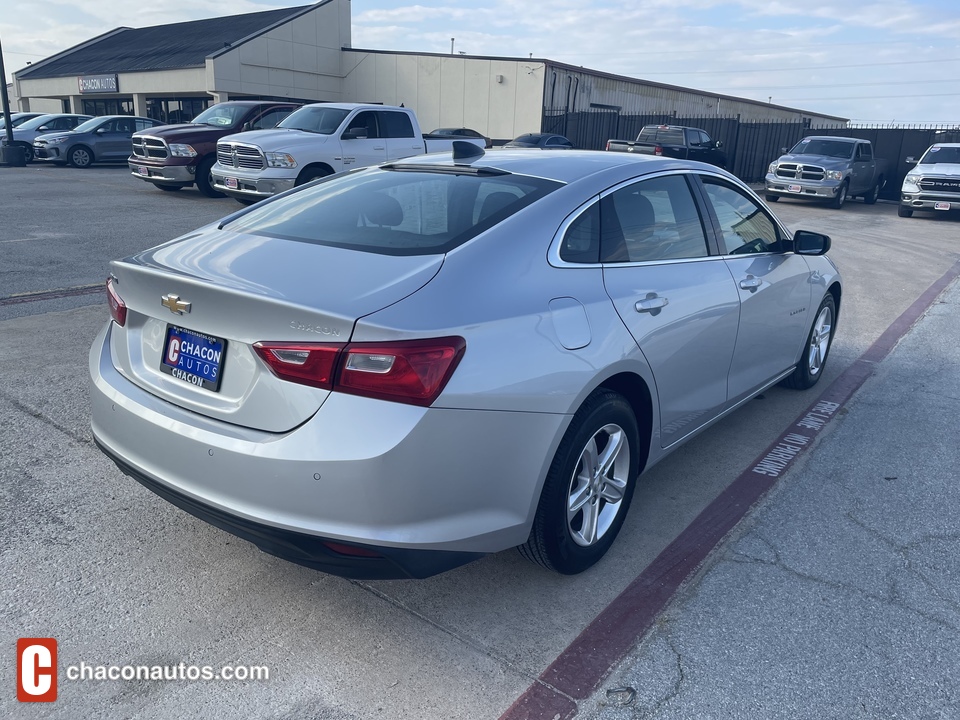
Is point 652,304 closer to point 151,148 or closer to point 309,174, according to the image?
point 309,174

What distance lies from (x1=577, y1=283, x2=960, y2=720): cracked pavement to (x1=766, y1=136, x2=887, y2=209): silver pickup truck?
16686mm

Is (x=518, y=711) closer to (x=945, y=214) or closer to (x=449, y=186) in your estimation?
(x=449, y=186)

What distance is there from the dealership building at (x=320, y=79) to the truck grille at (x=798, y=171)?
11.7 m

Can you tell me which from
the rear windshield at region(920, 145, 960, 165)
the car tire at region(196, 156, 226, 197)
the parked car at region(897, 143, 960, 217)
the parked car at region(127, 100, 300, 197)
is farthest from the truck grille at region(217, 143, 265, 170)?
the rear windshield at region(920, 145, 960, 165)

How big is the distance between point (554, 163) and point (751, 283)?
139 cm

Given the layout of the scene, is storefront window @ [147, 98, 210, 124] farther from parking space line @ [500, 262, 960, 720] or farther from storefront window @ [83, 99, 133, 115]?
parking space line @ [500, 262, 960, 720]

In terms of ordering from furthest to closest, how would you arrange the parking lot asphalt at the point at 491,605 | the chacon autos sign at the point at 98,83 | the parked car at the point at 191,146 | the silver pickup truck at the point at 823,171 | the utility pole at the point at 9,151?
the chacon autos sign at the point at 98,83 → the utility pole at the point at 9,151 → the silver pickup truck at the point at 823,171 → the parked car at the point at 191,146 → the parking lot asphalt at the point at 491,605

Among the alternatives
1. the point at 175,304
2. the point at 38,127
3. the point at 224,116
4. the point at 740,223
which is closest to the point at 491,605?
the point at 175,304

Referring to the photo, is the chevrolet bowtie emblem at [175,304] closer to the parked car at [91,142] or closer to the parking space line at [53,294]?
the parking space line at [53,294]

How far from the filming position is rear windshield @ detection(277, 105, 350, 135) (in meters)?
13.8

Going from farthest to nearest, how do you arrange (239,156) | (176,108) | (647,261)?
(176,108), (239,156), (647,261)

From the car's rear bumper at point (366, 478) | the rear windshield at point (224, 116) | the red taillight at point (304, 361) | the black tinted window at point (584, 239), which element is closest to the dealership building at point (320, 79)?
the rear windshield at point (224, 116)

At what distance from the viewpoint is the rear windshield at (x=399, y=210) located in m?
3.04

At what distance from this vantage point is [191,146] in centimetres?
1534
